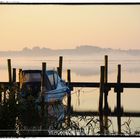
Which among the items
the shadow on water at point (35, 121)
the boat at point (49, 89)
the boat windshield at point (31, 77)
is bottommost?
the shadow on water at point (35, 121)

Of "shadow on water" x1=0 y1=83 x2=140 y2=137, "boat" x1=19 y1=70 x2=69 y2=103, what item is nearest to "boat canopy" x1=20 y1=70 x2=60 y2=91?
"boat" x1=19 y1=70 x2=69 y2=103

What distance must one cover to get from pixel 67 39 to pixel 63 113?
90 centimetres

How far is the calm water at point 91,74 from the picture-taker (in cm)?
870

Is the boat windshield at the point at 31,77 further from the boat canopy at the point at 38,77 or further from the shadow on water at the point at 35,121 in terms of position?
the shadow on water at the point at 35,121

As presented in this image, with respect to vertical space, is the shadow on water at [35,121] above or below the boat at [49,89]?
below

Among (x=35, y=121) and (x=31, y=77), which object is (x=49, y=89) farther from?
(x=35, y=121)

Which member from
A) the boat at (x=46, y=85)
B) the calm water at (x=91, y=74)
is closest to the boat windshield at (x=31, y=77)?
the boat at (x=46, y=85)

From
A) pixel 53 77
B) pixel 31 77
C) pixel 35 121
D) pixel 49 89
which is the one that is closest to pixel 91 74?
pixel 53 77

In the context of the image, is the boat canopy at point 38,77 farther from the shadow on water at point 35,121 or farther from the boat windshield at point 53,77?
the shadow on water at point 35,121

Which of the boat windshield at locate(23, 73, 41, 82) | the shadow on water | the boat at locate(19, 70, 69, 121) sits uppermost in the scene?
the boat windshield at locate(23, 73, 41, 82)

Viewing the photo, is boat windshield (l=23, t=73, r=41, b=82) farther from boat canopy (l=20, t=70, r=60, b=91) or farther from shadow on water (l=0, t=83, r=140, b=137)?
shadow on water (l=0, t=83, r=140, b=137)

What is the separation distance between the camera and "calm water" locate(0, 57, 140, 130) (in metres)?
8.70

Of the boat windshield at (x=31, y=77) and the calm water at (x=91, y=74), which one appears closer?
the calm water at (x=91, y=74)

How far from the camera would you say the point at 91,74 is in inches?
345
